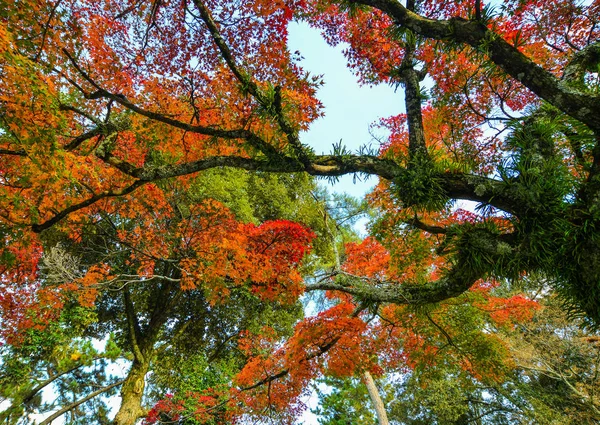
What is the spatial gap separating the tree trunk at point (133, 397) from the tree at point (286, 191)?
53 millimetres

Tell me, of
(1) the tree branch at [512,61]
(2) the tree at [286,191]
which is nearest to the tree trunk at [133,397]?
(2) the tree at [286,191]

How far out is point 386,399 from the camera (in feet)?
44.8

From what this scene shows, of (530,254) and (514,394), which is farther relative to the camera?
(514,394)

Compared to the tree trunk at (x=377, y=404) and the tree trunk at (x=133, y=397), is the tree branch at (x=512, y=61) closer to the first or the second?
the tree trunk at (x=377, y=404)

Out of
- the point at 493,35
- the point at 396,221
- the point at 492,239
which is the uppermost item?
the point at 493,35

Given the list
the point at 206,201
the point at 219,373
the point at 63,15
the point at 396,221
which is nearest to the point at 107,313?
the point at 219,373

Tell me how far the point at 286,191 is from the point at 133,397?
26.0ft

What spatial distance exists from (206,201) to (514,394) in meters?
13.1

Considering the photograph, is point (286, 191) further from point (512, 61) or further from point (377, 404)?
point (512, 61)

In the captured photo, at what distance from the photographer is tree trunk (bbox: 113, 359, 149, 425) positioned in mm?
7824

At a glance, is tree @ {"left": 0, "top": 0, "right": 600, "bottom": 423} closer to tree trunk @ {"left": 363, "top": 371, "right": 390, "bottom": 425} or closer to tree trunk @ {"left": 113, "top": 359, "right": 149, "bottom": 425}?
tree trunk @ {"left": 113, "top": 359, "right": 149, "bottom": 425}

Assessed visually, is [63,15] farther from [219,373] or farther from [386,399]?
[386,399]

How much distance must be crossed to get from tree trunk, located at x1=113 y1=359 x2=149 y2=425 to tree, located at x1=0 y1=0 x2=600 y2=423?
53mm

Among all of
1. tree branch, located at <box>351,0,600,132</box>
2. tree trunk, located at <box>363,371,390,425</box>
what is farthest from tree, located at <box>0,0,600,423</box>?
tree trunk, located at <box>363,371,390,425</box>
